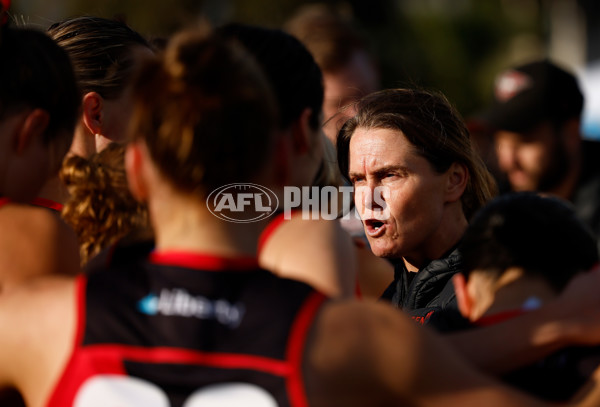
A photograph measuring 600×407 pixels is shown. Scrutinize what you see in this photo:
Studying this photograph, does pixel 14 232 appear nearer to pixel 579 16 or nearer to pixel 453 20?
pixel 453 20

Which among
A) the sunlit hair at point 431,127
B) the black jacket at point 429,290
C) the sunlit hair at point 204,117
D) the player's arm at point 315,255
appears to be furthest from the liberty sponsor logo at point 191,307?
the sunlit hair at point 431,127

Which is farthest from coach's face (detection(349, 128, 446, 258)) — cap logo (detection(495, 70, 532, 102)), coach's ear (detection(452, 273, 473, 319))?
cap logo (detection(495, 70, 532, 102))

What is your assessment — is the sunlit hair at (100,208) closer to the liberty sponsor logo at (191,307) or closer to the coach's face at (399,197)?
the coach's face at (399,197)

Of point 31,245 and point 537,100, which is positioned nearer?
point 31,245

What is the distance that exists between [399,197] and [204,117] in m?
1.63

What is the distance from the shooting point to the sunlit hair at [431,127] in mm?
3328

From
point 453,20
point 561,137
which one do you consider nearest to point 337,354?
point 561,137

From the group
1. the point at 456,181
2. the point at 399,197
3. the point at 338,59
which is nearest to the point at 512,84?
the point at 338,59

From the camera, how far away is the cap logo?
6496 mm

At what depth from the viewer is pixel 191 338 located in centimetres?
180

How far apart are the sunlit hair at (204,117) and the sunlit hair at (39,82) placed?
1.35ft

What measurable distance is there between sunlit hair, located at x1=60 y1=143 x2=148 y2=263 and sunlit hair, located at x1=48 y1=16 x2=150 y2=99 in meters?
0.51

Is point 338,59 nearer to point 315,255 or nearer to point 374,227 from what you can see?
point 374,227

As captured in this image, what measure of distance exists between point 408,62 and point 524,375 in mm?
23214
